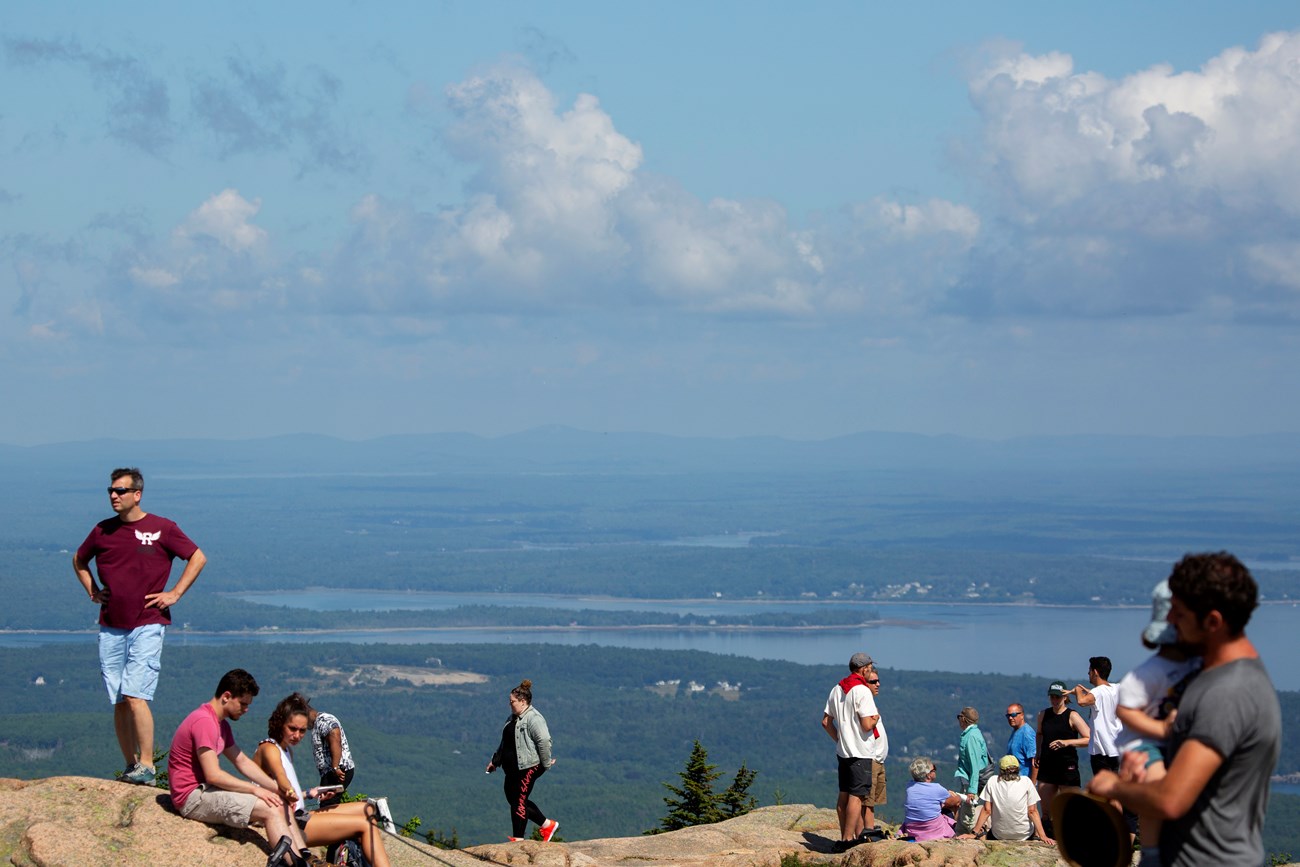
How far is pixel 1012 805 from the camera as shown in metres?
13.4

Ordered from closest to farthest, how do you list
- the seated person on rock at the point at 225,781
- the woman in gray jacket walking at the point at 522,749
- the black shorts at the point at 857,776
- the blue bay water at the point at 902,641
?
1. the seated person on rock at the point at 225,781
2. the black shorts at the point at 857,776
3. the woman in gray jacket walking at the point at 522,749
4. the blue bay water at the point at 902,641

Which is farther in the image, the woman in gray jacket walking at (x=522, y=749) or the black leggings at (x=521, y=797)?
the black leggings at (x=521, y=797)

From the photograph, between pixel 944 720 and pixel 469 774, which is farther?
pixel 944 720

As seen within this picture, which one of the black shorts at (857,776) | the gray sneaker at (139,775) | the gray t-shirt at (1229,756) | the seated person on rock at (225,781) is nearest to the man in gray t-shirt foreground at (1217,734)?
the gray t-shirt at (1229,756)

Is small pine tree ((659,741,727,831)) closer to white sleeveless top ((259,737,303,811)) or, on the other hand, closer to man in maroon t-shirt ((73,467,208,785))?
man in maroon t-shirt ((73,467,208,785))

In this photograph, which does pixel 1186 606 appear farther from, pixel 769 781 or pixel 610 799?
pixel 769 781

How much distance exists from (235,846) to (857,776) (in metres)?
6.36

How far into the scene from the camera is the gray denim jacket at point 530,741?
14.7 meters

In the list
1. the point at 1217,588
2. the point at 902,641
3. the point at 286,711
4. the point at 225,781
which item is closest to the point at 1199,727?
the point at 1217,588

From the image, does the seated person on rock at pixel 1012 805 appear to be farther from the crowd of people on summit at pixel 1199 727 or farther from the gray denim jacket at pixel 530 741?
the crowd of people on summit at pixel 1199 727

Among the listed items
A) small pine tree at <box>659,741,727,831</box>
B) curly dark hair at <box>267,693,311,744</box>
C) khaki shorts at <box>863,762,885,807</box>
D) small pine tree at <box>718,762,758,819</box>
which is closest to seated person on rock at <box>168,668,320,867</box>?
curly dark hair at <box>267,693,311,744</box>

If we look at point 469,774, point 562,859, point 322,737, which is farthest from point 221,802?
point 469,774

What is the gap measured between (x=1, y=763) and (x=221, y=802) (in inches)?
2915

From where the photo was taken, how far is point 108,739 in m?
85.8
